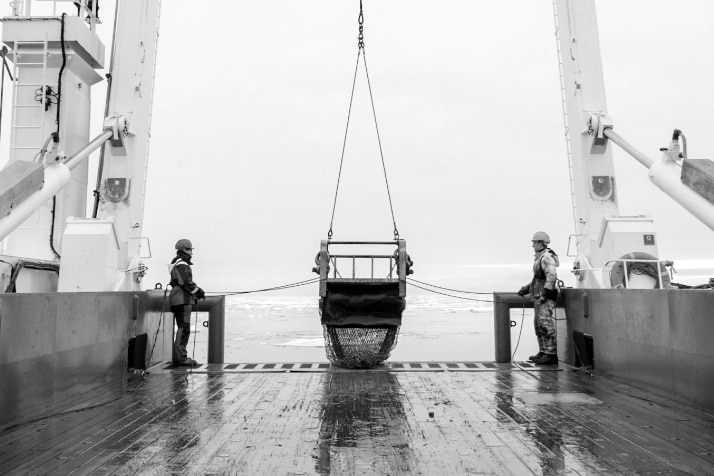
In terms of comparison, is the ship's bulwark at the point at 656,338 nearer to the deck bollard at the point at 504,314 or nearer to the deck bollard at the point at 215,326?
the deck bollard at the point at 504,314

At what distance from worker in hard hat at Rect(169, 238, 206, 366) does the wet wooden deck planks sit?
1.83m

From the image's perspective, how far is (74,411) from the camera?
533 centimetres

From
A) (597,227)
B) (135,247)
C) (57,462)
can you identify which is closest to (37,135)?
(135,247)

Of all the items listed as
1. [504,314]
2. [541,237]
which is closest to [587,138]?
[541,237]

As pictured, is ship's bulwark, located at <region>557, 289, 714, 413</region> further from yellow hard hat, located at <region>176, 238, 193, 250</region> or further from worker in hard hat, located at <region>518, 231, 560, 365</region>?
yellow hard hat, located at <region>176, 238, 193, 250</region>

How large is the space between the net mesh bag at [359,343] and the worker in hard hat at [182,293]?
1978 millimetres

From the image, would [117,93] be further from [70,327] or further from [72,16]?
[70,327]

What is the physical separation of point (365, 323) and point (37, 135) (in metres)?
5.81

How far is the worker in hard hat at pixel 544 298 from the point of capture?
8.51m

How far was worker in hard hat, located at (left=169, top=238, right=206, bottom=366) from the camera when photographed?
854cm

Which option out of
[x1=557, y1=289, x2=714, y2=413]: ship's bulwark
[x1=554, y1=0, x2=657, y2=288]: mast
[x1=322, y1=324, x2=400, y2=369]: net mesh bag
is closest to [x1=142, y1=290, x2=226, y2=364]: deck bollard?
[x1=322, y1=324, x2=400, y2=369]: net mesh bag

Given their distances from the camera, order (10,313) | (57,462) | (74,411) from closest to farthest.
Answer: (57,462) < (10,313) < (74,411)

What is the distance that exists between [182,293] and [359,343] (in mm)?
2574

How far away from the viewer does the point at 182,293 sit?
28.2 ft
